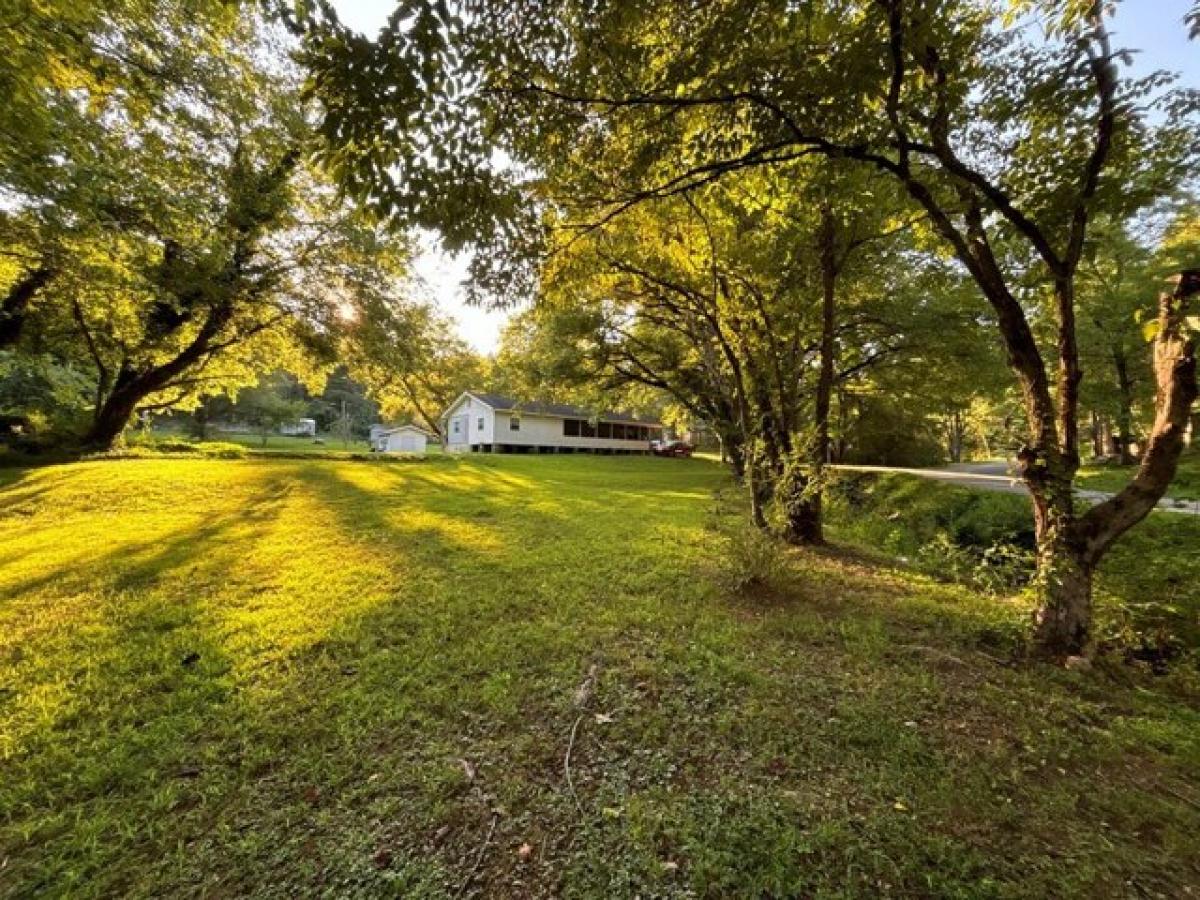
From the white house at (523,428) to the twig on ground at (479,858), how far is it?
73.4 feet

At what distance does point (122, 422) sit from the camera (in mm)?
12461

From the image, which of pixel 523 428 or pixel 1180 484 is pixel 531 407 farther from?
pixel 1180 484

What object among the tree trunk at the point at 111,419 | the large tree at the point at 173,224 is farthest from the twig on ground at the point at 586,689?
the tree trunk at the point at 111,419

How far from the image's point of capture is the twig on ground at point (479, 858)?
66.3 inches

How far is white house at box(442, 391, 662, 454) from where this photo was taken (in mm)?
26875

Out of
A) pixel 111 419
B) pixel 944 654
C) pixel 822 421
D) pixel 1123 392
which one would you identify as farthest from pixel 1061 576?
pixel 111 419

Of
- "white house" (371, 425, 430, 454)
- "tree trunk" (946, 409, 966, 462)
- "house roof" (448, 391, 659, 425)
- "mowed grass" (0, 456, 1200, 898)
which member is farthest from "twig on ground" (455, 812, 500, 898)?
"tree trunk" (946, 409, 966, 462)

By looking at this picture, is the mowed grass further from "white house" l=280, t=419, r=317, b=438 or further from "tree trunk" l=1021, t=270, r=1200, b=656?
"white house" l=280, t=419, r=317, b=438

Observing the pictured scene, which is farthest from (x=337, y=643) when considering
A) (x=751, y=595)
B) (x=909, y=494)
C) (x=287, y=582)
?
(x=909, y=494)

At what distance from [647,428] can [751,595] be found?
33128 mm

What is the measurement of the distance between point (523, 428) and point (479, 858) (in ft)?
85.7

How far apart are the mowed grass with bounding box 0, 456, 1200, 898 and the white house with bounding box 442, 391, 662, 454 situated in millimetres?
20184

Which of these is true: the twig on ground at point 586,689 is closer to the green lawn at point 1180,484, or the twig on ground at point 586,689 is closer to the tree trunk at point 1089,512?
the tree trunk at point 1089,512

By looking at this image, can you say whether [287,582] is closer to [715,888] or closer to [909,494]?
[715,888]
